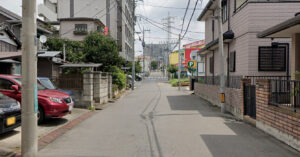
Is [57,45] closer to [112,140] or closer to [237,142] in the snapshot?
[112,140]

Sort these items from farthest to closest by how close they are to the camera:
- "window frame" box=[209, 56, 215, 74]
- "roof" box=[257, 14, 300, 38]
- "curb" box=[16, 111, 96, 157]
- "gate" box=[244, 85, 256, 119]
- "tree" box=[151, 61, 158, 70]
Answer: "tree" box=[151, 61, 158, 70] → "window frame" box=[209, 56, 215, 74] → "gate" box=[244, 85, 256, 119] → "roof" box=[257, 14, 300, 38] → "curb" box=[16, 111, 96, 157]

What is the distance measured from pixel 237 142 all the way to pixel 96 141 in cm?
361

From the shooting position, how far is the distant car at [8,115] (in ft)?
19.0

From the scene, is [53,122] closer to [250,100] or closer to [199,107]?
[250,100]

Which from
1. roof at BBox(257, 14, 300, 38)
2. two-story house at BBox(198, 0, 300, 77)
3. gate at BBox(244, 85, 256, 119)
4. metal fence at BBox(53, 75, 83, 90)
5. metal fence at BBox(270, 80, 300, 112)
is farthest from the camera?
metal fence at BBox(53, 75, 83, 90)

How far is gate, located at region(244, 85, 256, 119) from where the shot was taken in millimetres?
8609

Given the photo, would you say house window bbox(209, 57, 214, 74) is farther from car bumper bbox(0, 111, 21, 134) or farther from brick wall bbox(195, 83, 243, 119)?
car bumper bbox(0, 111, 21, 134)

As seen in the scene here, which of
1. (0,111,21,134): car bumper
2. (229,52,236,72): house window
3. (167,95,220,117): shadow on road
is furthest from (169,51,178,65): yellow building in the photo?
(0,111,21,134): car bumper

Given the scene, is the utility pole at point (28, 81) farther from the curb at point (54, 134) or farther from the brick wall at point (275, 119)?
the brick wall at point (275, 119)

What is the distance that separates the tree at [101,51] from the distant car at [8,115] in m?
13.7

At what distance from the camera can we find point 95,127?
8.05 meters

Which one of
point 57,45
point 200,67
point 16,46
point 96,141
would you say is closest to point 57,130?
point 96,141

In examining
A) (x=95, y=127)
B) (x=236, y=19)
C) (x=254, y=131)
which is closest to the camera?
(x=254, y=131)

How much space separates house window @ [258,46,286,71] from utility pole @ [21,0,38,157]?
9751 millimetres
